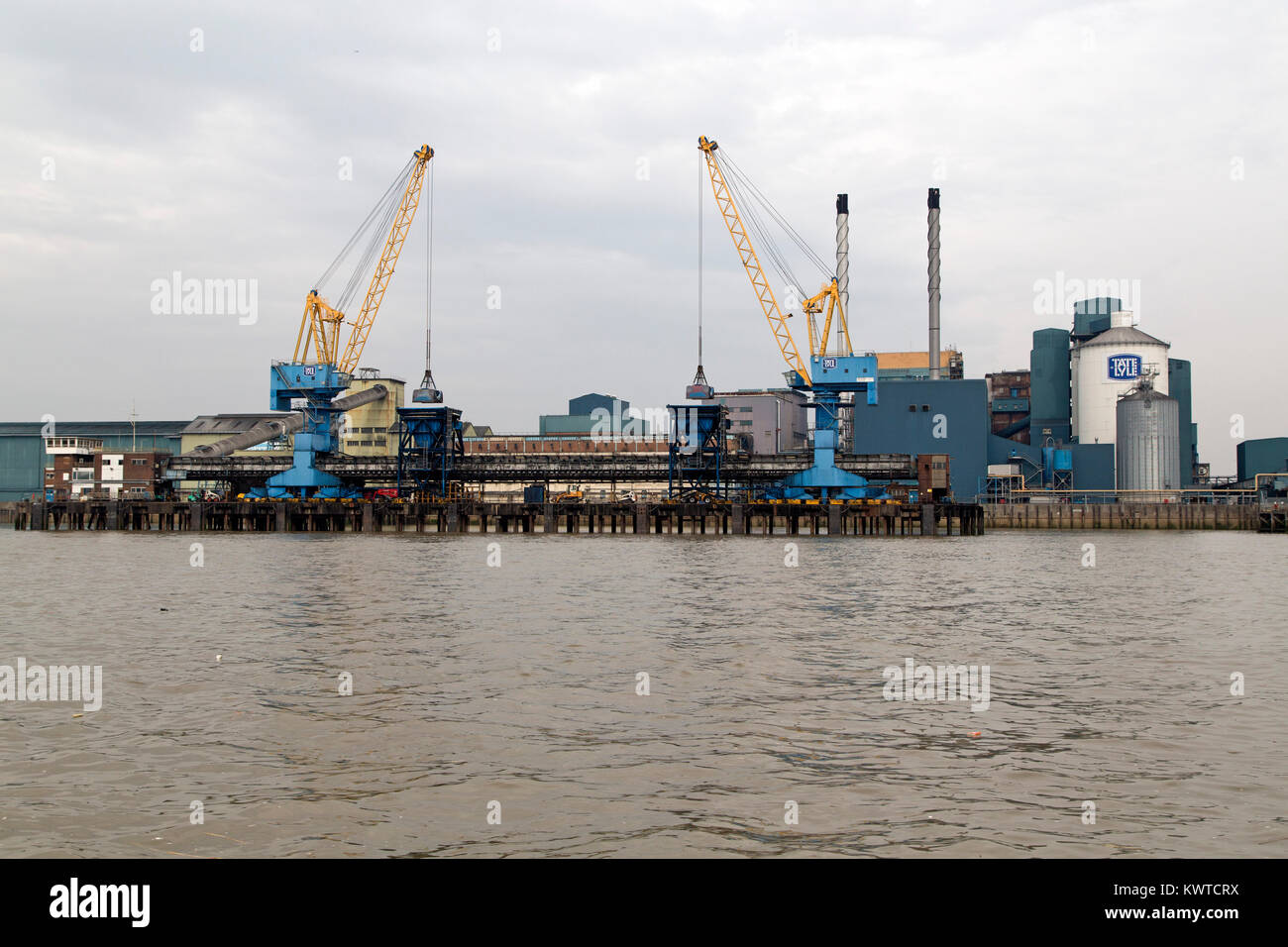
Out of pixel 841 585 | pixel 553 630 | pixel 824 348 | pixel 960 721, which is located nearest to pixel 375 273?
pixel 824 348

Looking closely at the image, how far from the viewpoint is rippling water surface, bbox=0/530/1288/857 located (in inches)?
385

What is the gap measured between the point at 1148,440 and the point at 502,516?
73641 millimetres

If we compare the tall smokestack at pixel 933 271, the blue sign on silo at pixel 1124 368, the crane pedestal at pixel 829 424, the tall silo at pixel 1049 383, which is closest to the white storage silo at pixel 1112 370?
the blue sign on silo at pixel 1124 368

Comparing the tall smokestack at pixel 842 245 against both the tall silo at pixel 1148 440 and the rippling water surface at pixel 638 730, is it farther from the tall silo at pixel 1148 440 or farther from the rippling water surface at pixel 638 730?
the rippling water surface at pixel 638 730

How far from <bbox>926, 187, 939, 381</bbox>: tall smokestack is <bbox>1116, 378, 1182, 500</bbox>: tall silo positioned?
22.4 metres

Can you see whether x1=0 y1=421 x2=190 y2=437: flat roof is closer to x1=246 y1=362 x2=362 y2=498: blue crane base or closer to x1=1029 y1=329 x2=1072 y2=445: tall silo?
x1=246 y1=362 x2=362 y2=498: blue crane base

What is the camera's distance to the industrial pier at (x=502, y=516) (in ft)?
293

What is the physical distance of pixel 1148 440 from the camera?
109m

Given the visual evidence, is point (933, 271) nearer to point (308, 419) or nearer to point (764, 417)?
point (764, 417)

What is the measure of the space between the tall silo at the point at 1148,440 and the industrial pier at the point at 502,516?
2523 cm

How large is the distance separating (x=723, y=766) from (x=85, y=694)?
11.2 metres

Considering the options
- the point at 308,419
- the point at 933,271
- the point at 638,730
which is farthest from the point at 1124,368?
the point at 638,730
